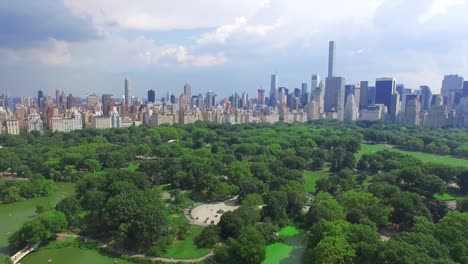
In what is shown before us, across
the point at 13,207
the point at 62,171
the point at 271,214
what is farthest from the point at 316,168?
the point at 13,207

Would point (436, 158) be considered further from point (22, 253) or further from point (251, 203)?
point (22, 253)

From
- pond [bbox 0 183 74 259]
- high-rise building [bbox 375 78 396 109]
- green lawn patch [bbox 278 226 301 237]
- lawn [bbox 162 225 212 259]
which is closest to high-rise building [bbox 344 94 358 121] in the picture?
high-rise building [bbox 375 78 396 109]

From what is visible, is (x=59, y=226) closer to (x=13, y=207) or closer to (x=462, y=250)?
(x=13, y=207)

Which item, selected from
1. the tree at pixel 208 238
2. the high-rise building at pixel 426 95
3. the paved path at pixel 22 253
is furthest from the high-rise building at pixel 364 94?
the paved path at pixel 22 253

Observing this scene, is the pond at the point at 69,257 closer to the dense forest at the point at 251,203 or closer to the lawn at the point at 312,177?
the dense forest at the point at 251,203

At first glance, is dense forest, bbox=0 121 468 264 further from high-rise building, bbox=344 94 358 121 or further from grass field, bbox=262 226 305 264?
high-rise building, bbox=344 94 358 121

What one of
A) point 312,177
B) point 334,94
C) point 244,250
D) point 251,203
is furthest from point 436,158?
point 334,94
